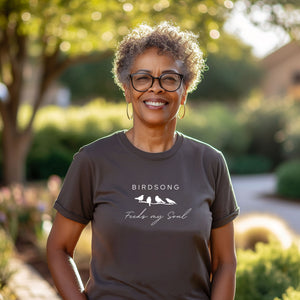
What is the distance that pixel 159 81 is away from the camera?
2.00 m

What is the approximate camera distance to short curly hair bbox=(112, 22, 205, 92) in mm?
2012

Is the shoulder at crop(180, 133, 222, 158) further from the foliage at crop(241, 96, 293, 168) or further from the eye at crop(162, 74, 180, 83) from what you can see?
the foliage at crop(241, 96, 293, 168)

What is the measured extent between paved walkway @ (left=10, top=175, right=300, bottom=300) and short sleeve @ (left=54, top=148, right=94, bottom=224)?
2.53 meters

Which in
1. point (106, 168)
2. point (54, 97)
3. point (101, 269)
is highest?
point (106, 168)

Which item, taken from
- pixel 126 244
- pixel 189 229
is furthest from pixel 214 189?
pixel 126 244

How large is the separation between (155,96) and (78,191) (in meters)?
0.50

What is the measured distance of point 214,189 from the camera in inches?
79.2

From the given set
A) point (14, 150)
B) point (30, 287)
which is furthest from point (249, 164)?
point (30, 287)

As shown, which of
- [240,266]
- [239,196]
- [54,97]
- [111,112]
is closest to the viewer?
[240,266]

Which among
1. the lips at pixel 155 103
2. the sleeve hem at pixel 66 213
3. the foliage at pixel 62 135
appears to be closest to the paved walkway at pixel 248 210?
the sleeve hem at pixel 66 213

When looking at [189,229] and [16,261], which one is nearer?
[189,229]

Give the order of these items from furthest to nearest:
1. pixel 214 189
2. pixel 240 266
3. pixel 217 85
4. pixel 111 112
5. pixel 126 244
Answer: pixel 217 85, pixel 111 112, pixel 240 266, pixel 214 189, pixel 126 244

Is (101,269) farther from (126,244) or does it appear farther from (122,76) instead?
(122,76)

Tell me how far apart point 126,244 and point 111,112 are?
45.2 feet
